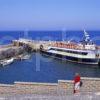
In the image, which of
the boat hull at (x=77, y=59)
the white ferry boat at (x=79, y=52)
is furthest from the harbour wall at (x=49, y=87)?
the boat hull at (x=77, y=59)

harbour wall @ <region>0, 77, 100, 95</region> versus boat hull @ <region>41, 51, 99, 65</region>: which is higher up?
harbour wall @ <region>0, 77, 100, 95</region>

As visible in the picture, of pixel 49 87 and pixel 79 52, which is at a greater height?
pixel 79 52

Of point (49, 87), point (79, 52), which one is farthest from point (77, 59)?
point (49, 87)

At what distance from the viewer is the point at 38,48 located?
10675cm

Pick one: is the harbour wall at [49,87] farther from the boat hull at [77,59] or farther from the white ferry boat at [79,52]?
the boat hull at [77,59]

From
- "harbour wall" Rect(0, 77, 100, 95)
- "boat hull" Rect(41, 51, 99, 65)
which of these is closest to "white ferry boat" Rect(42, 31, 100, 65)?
"boat hull" Rect(41, 51, 99, 65)

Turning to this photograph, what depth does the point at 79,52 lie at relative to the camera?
78.2 metres

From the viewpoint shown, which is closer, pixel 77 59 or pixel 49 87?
pixel 49 87

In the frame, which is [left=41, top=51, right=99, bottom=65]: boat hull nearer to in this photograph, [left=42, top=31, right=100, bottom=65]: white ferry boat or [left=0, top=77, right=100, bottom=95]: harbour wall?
[left=42, top=31, right=100, bottom=65]: white ferry boat

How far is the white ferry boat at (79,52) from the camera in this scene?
74.4m

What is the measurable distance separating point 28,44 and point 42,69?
44.8 m

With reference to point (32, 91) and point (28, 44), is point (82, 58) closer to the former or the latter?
point (28, 44)

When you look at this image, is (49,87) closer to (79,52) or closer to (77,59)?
(77,59)

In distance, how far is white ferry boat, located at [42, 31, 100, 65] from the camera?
74375 millimetres
